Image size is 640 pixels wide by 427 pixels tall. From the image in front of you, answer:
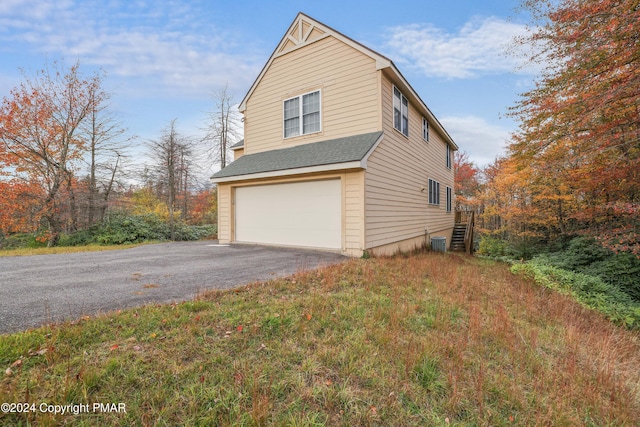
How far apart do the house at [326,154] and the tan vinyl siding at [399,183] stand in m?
0.04

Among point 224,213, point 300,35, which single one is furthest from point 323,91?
point 224,213

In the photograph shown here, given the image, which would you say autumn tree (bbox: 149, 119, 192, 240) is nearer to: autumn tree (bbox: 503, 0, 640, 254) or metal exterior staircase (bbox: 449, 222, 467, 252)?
autumn tree (bbox: 503, 0, 640, 254)

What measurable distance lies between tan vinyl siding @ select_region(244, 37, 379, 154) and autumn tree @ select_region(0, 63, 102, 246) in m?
9.48

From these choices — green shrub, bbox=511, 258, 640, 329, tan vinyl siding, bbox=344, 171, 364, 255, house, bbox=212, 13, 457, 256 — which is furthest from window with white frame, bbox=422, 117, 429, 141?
green shrub, bbox=511, 258, 640, 329

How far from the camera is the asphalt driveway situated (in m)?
3.23

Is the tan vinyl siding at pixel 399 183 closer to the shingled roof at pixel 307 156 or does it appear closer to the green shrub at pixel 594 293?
the shingled roof at pixel 307 156

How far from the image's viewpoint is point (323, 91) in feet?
30.7

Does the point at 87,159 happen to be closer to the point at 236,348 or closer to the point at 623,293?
the point at 236,348

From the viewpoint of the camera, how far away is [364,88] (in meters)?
8.59

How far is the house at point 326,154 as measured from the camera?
7.89 m

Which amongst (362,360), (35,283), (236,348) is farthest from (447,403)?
(35,283)

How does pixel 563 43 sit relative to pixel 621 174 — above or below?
above

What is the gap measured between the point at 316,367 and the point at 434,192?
45.8ft

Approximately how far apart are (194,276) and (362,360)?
389 centimetres
